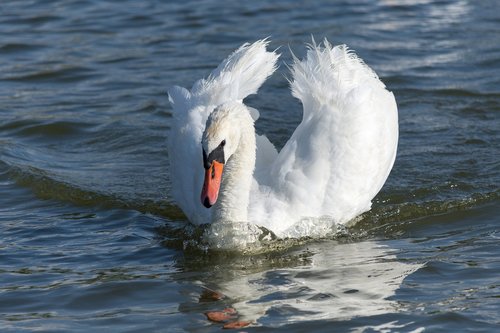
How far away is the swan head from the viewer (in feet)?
A: 25.9

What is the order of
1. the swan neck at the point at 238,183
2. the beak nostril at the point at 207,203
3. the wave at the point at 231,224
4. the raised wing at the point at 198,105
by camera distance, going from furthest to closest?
1. the raised wing at the point at 198,105
2. the wave at the point at 231,224
3. the swan neck at the point at 238,183
4. the beak nostril at the point at 207,203

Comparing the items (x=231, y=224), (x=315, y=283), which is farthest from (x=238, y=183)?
(x=315, y=283)

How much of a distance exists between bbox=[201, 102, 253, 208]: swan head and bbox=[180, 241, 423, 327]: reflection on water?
709 millimetres

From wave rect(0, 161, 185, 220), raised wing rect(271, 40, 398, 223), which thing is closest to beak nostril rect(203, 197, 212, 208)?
raised wing rect(271, 40, 398, 223)

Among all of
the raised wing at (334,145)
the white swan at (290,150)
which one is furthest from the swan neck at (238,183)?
the raised wing at (334,145)

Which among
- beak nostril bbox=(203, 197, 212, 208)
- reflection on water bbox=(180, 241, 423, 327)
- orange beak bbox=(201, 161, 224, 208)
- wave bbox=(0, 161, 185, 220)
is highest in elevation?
orange beak bbox=(201, 161, 224, 208)

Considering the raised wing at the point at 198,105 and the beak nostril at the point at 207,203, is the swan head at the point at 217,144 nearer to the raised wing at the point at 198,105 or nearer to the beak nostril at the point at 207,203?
the beak nostril at the point at 207,203

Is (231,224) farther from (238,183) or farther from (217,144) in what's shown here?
(217,144)

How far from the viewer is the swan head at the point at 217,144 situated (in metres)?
7.89

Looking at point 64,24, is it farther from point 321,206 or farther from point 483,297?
point 483,297

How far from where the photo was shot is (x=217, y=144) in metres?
7.97

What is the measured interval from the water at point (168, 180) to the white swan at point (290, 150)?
0.32 m

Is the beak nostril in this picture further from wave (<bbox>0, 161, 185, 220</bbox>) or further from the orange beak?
wave (<bbox>0, 161, 185, 220</bbox>)

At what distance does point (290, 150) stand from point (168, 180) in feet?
7.42
